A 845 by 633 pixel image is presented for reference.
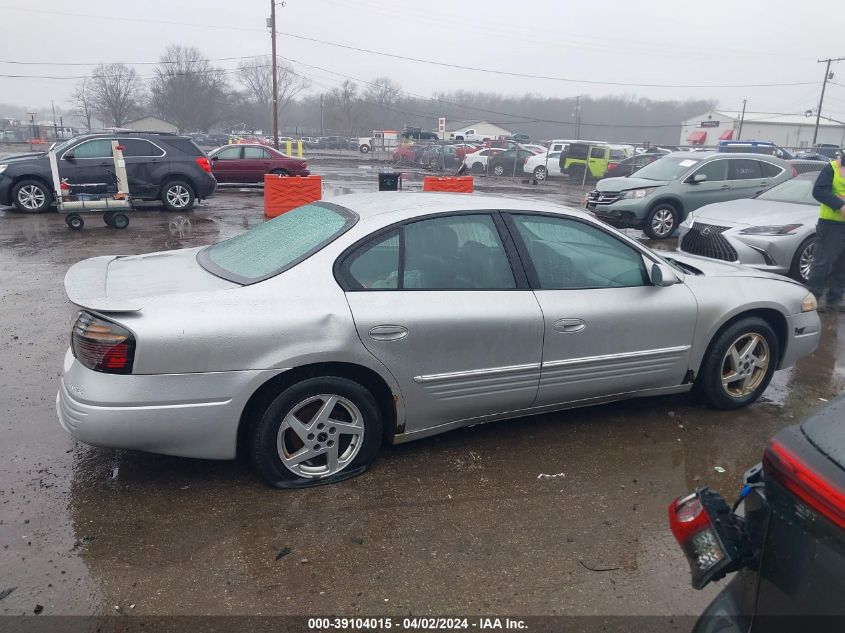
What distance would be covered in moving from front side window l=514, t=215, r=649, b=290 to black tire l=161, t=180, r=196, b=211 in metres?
11.7

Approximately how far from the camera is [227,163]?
1897 cm

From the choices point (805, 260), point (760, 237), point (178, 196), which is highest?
point (760, 237)

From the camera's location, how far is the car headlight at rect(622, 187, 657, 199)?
11.8m

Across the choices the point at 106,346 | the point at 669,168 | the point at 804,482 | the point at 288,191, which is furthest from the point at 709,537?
the point at 288,191

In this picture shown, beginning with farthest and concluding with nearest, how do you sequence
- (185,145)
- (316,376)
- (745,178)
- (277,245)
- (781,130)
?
(781,130)
(185,145)
(745,178)
(277,245)
(316,376)

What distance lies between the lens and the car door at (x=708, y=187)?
38.8ft

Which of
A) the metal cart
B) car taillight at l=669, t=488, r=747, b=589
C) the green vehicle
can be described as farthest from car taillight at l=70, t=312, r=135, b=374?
the green vehicle

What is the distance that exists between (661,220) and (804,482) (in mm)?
11118

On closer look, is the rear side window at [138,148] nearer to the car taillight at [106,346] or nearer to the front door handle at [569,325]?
the car taillight at [106,346]

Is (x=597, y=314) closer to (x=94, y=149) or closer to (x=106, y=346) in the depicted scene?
(x=106, y=346)

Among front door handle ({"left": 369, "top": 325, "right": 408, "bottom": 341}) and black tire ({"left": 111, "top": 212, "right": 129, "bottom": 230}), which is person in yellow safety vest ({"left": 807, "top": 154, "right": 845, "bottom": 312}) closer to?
front door handle ({"left": 369, "top": 325, "right": 408, "bottom": 341})

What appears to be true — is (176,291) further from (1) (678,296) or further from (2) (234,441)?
(1) (678,296)

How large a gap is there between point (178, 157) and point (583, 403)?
12.2 m

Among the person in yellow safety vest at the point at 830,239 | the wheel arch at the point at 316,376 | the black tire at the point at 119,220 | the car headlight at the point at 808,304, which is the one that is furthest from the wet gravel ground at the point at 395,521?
the black tire at the point at 119,220
